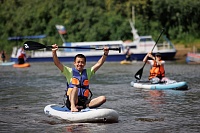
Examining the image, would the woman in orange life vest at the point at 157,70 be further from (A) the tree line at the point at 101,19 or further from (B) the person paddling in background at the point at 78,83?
(A) the tree line at the point at 101,19

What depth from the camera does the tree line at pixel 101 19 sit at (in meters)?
46.0

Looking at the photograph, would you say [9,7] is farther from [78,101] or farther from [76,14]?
[78,101]

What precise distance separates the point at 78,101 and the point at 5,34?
4340 cm

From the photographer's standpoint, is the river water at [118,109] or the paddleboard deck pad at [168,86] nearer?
the river water at [118,109]

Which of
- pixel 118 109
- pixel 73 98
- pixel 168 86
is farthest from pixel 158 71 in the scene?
pixel 73 98

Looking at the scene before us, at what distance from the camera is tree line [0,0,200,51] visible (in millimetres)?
45969

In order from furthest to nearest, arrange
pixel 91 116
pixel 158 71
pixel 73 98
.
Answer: pixel 158 71 < pixel 73 98 < pixel 91 116

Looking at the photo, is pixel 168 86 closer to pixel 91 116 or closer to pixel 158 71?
pixel 158 71

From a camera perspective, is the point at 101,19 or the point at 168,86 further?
the point at 101,19

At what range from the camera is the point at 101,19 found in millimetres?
47562

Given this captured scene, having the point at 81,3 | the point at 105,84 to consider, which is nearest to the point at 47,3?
the point at 81,3

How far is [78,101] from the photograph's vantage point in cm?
992

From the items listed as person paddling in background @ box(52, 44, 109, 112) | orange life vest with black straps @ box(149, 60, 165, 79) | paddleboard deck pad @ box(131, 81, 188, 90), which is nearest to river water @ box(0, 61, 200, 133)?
paddleboard deck pad @ box(131, 81, 188, 90)

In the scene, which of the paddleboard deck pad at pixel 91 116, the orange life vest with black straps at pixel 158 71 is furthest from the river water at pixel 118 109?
the orange life vest with black straps at pixel 158 71
